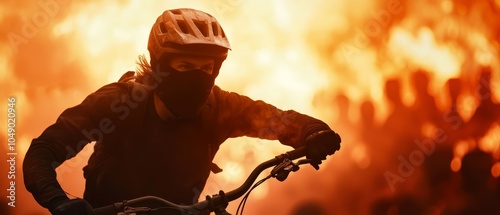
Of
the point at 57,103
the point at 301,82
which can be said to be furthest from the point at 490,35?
the point at 57,103

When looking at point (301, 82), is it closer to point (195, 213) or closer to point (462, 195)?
point (462, 195)

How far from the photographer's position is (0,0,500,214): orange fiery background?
9648 mm

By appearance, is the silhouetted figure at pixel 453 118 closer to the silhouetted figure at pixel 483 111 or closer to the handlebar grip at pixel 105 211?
the silhouetted figure at pixel 483 111

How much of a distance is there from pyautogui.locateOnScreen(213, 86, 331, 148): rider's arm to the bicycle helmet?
46cm

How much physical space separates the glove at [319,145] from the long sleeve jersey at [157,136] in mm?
397

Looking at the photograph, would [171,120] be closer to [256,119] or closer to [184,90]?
[184,90]

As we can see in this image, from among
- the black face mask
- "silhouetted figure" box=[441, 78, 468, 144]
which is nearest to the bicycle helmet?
the black face mask

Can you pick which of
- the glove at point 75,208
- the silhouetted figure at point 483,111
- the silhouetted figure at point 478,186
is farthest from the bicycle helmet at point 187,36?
the silhouetted figure at point 478,186

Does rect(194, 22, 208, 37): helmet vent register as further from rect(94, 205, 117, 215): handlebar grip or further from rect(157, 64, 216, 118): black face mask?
rect(94, 205, 117, 215): handlebar grip

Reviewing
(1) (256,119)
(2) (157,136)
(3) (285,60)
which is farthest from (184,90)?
(3) (285,60)

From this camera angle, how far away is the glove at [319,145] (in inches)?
202

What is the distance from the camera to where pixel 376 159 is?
10227 millimetres

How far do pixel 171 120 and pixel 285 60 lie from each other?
3889 millimetres

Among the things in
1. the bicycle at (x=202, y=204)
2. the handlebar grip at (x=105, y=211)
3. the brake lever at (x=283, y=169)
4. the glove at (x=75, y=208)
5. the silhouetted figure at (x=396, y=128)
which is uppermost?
the silhouetted figure at (x=396, y=128)
